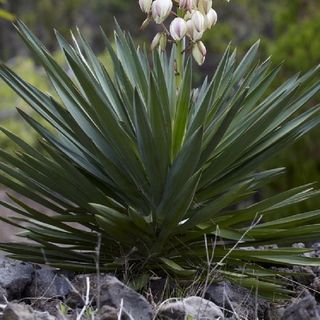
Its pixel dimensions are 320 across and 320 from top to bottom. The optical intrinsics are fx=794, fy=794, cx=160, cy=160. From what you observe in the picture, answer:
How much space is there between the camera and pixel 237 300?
3217 millimetres

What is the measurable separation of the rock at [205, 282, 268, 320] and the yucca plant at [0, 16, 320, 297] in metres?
0.06

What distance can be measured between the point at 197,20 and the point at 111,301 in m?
1.29

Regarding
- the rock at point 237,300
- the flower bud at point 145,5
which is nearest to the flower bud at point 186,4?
the flower bud at point 145,5

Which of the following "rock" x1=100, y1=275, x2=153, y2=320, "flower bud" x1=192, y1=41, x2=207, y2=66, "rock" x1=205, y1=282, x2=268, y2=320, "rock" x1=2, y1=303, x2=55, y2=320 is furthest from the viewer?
"flower bud" x1=192, y1=41, x2=207, y2=66

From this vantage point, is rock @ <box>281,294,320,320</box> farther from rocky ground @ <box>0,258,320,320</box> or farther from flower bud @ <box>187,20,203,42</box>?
flower bud @ <box>187,20,203,42</box>

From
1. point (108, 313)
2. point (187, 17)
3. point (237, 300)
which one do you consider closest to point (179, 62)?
point (187, 17)

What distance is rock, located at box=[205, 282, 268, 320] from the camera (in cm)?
311

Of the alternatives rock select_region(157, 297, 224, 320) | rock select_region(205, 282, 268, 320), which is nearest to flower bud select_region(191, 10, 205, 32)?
rock select_region(205, 282, 268, 320)

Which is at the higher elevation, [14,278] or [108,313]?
[14,278]

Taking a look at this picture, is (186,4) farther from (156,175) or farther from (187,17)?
(156,175)

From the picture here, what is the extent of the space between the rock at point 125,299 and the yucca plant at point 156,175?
1.13ft

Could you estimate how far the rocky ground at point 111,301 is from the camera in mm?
2623

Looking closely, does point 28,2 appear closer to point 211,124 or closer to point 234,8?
point 234,8

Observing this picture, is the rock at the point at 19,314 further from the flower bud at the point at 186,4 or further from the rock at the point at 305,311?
the flower bud at the point at 186,4
